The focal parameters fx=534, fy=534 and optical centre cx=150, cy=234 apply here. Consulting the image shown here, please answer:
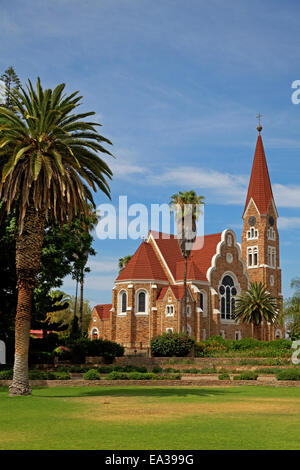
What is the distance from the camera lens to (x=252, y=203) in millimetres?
82438

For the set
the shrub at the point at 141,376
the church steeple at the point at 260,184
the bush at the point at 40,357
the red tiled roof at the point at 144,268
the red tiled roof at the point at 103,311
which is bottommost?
the shrub at the point at 141,376

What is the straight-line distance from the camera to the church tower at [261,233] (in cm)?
8125

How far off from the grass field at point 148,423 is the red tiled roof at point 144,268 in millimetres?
43868

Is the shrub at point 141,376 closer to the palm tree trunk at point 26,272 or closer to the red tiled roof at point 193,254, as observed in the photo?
the palm tree trunk at point 26,272

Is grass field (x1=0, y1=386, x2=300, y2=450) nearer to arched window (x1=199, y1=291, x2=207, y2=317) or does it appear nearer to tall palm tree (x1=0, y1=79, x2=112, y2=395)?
tall palm tree (x1=0, y1=79, x2=112, y2=395)

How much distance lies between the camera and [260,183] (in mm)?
83438

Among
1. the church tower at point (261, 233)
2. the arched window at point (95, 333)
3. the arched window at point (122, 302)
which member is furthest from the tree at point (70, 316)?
the church tower at point (261, 233)

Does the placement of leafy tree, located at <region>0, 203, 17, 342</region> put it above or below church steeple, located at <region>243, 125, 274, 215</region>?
below

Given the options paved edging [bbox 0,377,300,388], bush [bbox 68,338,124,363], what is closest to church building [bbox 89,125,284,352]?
bush [bbox 68,338,124,363]

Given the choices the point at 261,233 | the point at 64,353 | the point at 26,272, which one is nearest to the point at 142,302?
the point at 64,353

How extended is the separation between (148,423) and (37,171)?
1176cm

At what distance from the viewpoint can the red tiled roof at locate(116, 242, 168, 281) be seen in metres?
65.6
